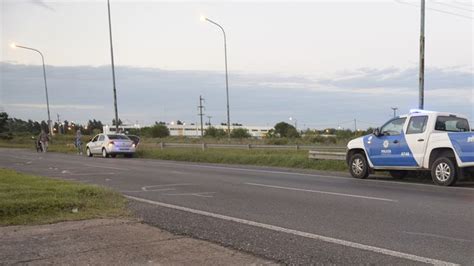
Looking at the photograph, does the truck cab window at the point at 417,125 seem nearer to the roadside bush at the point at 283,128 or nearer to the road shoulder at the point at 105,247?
the road shoulder at the point at 105,247

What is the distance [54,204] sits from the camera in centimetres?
861

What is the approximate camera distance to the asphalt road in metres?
6.29

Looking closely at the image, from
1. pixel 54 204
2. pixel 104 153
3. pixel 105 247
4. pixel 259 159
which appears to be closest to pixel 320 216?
pixel 105 247

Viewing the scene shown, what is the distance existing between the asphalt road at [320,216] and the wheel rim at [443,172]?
435 millimetres

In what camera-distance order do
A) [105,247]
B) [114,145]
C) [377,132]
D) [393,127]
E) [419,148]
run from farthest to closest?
[114,145]
[377,132]
[393,127]
[419,148]
[105,247]

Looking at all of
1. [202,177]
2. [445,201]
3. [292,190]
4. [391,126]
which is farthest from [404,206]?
[202,177]

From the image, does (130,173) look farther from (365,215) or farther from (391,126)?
(365,215)

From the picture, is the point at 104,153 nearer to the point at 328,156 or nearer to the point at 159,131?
the point at 328,156

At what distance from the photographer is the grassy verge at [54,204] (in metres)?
7.98

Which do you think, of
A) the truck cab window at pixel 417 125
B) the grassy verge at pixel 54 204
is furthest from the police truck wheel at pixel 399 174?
the grassy verge at pixel 54 204

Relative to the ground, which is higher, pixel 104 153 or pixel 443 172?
pixel 443 172

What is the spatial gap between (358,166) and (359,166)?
40 millimetres

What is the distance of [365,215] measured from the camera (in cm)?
886

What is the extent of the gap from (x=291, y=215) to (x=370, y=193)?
12.3ft
